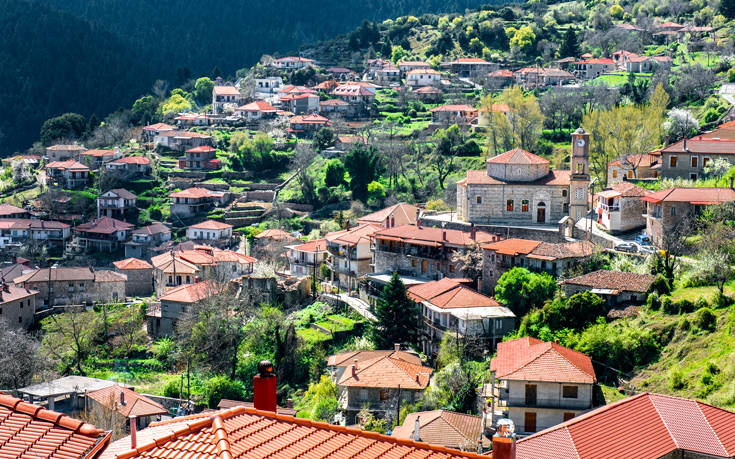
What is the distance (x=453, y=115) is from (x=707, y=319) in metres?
50.9

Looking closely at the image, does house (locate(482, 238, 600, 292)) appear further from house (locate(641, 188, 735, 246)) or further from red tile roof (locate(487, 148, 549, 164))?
red tile roof (locate(487, 148, 549, 164))

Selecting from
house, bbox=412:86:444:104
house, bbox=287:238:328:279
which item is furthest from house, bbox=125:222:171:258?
house, bbox=412:86:444:104

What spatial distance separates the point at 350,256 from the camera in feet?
156

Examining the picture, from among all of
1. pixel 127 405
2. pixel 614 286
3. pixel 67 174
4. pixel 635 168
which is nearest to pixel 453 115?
pixel 635 168

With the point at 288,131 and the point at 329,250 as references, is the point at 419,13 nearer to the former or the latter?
the point at 288,131

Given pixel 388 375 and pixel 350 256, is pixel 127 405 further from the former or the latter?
pixel 350 256

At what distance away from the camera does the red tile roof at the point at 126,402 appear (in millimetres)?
33344

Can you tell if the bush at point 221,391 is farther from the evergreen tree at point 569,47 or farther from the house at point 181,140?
the evergreen tree at point 569,47

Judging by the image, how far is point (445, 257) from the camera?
42875mm

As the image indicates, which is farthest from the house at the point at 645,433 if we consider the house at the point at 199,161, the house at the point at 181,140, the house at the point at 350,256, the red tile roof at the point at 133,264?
the house at the point at 181,140

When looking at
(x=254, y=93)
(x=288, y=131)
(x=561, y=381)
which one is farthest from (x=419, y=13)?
(x=561, y=381)

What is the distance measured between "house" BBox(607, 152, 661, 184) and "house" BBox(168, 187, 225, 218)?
32814mm

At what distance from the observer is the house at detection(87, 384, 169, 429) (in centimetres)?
3322

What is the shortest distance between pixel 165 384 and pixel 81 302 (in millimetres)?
16590
